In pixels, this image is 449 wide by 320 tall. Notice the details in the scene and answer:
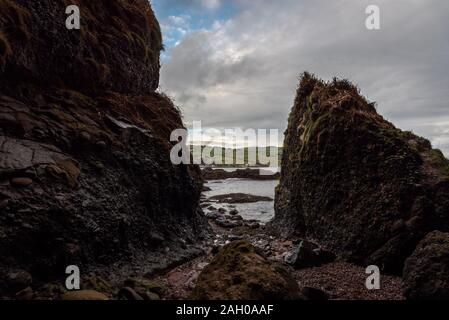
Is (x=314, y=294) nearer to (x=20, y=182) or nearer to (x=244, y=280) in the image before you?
(x=244, y=280)

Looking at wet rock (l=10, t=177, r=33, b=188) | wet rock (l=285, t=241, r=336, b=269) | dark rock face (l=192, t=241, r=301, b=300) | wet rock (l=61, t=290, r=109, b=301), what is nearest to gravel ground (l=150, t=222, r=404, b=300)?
wet rock (l=285, t=241, r=336, b=269)

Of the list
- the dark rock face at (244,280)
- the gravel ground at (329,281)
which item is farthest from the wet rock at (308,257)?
the dark rock face at (244,280)

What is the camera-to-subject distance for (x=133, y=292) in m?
5.86

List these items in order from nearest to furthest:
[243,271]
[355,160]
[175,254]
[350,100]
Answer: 1. [243,271]
2. [175,254]
3. [355,160]
4. [350,100]

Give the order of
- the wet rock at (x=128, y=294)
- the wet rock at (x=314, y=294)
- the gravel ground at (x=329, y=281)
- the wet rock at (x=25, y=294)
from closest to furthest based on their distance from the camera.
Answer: the wet rock at (x=25, y=294) → the wet rock at (x=128, y=294) → the wet rock at (x=314, y=294) → the gravel ground at (x=329, y=281)

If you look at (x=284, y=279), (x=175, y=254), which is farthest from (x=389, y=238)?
(x=175, y=254)

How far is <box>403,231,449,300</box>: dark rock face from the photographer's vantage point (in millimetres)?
5854

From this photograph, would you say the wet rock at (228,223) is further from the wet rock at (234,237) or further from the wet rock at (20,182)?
the wet rock at (20,182)

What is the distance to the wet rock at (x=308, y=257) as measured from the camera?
8984 mm

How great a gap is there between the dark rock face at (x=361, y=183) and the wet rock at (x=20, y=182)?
8492mm

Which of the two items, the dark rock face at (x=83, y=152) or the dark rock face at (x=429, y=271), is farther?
the dark rock face at (x=83, y=152)

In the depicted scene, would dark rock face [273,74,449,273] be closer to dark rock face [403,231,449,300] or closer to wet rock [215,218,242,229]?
dark rock face [403,231,449,300]
